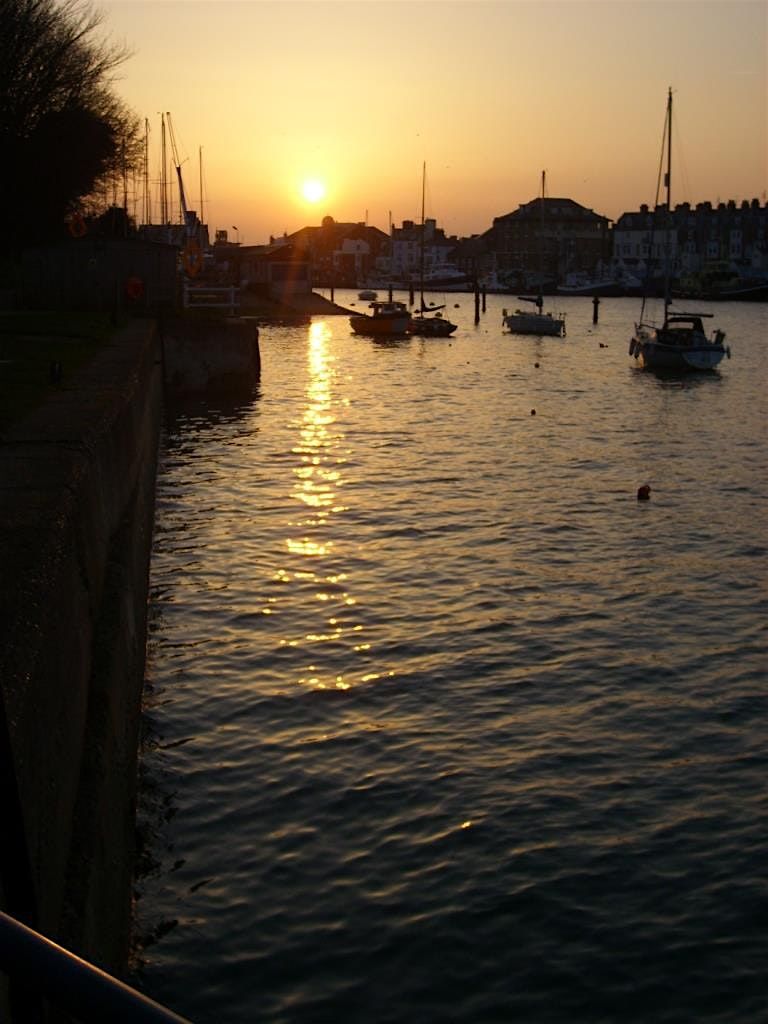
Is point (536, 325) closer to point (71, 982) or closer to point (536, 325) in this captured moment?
point (536, 325)

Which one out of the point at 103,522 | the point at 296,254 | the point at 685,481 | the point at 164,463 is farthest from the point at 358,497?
the point at 296,254

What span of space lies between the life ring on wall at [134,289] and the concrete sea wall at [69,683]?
93.5ft

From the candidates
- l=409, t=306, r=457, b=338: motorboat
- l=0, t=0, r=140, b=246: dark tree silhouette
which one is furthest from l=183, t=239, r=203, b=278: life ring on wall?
l=409, t=306, r=457, b=338: motorboat

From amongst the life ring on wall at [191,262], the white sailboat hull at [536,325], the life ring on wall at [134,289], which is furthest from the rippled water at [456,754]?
the white sailboat hull at [536,325]

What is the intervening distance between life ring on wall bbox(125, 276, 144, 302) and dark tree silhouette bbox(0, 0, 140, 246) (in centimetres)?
576

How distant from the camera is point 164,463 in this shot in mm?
27797

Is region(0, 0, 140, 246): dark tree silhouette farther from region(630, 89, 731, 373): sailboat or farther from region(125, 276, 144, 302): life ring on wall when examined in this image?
region(630, 89, 731, 373): sailboat

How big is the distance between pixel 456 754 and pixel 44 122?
137ft

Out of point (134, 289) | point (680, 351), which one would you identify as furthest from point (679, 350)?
point (134, 289)

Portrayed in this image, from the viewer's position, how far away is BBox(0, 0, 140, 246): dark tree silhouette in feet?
137

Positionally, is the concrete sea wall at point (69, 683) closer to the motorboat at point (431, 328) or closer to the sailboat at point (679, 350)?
the sailboat at point (679, 350)

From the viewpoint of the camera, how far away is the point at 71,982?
165cm

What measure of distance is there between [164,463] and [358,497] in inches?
238

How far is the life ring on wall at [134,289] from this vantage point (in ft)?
132
